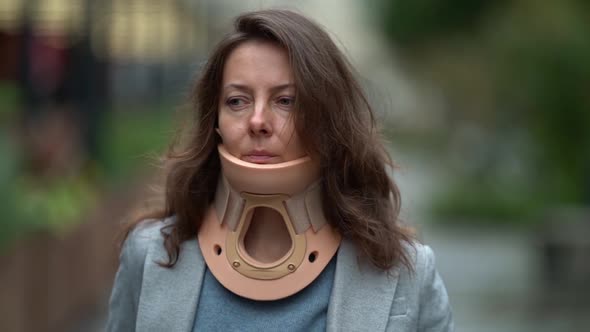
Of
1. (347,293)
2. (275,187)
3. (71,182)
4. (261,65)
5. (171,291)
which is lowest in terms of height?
(71,182)

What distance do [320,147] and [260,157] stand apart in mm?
158

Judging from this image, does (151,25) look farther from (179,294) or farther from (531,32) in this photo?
(179,294)

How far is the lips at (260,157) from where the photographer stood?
271cm

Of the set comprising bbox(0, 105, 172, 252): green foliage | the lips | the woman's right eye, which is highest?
the woman's right eye

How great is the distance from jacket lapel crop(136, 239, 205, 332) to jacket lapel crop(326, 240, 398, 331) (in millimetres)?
356

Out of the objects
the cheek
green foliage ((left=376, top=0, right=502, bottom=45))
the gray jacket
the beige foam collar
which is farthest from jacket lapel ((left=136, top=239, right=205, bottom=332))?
green foliage ((left=376, top=0, right=502, bottom=45))

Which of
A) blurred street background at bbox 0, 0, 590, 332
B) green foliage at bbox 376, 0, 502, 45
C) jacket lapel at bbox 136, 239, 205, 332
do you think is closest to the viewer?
jacket lapel at bbox 136, 239, 205, 332

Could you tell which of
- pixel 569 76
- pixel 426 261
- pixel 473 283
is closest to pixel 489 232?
pixel 473 283

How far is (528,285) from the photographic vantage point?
1163 cm

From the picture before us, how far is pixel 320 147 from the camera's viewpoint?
9.03ft

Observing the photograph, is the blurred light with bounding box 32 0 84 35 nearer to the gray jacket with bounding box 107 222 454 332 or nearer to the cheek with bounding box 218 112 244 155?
the gray jacket with bounding box 107 222 454 332

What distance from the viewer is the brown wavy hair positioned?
8.87ft

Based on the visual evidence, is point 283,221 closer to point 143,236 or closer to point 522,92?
point 143,236

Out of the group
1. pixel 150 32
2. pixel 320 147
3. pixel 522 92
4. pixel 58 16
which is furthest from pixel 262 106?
pixel 150 32
